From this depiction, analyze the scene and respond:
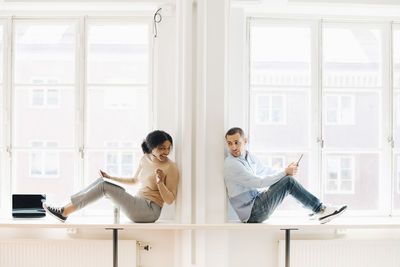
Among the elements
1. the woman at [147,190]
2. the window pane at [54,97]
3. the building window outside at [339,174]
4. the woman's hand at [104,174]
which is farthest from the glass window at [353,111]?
the window pane at [54,97]

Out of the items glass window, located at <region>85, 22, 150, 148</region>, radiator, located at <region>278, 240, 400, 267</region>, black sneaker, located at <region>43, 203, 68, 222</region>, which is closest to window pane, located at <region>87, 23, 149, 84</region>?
glass window, located at <region>85, 22, 150, 148</region>

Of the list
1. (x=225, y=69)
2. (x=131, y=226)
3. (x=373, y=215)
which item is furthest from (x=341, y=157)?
(x=131, y=226)

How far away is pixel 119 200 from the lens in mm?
2936

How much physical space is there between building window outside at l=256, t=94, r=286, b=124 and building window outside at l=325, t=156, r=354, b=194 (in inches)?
21.9

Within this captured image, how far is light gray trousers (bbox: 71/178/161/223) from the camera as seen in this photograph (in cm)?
294

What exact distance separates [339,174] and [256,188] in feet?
3.13

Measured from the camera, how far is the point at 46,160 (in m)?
3.45

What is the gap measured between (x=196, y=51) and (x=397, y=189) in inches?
83.5

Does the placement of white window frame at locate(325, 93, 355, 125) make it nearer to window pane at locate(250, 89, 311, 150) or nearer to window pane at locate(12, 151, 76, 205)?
window pane at locate(250, 89, 311, 150)

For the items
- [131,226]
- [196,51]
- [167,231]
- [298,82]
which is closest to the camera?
[131,226]

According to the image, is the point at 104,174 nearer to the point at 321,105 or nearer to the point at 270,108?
the point at 270,108

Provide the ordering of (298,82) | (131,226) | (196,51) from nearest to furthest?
1. (131,226)
2. (196,51)
3. (298,82)

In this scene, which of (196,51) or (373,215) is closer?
(196,51)

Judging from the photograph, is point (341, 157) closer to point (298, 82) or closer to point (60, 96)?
point (298, 82)
